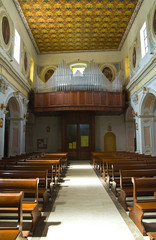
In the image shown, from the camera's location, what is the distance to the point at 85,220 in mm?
3904

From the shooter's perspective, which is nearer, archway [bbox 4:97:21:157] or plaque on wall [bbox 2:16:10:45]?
plaque on wall [bbox 2:16:10:45]

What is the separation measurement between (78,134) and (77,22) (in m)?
8.48

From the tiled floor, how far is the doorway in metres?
11.0

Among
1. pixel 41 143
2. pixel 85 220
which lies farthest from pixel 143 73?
pixel 41 143

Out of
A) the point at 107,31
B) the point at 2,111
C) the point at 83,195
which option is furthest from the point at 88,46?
the point at 83,195

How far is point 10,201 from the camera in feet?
8.63

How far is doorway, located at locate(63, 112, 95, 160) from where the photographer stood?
17.0 metres

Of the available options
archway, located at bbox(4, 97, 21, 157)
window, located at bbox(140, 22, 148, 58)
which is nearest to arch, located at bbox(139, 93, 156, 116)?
window, located at bbox(140, 22, 148, 58)

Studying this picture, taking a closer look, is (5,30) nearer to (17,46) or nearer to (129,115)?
(17,46)

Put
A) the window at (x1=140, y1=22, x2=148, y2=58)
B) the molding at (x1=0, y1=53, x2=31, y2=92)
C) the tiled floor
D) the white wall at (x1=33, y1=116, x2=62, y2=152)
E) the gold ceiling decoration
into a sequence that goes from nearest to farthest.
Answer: the tiled floor
the molding at (x1=0, y1=53, x2=31, y2=92)
the window at (x1=140, y1=22, x2=148, y2=58)
the gold ceiling decoration
the white wall at (x1=33, y1=116, x2=62, y2=152)

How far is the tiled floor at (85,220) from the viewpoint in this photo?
3.28m

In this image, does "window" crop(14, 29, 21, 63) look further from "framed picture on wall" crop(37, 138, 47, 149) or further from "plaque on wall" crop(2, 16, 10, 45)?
"framed picture on wall" crop(37, 138, 47, 149)

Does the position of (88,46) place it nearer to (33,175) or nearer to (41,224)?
(33,175)

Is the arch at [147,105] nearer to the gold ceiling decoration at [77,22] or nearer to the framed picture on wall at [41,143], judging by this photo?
the gold ceiling decoration at [77,22]
